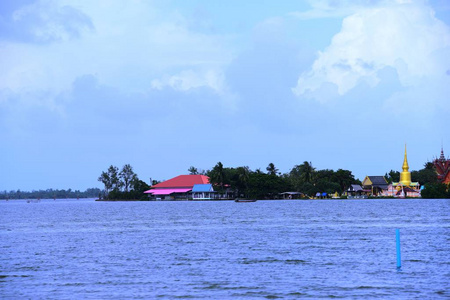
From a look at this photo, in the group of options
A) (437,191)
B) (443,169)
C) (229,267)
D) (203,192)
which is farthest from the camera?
(203,192)

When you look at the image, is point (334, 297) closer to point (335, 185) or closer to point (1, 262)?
point (1, 262)

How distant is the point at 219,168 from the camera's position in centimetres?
18362

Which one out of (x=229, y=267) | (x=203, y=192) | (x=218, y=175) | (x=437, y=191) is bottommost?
(x=229, y=267)

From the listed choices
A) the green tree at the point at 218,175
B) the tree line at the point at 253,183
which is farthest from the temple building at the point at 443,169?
the green tree at the point at 218,175

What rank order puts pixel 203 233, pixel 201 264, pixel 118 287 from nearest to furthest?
pixel 118 287
pixel 201 264
pixel 203 233

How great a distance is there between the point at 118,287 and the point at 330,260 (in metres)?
12.9

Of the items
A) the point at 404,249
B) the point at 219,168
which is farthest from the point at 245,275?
the point at 219,168

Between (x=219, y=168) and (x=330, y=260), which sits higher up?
(x=219, y=168)

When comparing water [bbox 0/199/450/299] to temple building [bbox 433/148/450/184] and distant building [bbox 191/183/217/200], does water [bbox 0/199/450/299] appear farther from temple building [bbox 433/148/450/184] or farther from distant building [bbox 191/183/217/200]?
distant building [bbox 191/183/217/200]

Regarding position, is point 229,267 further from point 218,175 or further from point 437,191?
Answer: point 218,175

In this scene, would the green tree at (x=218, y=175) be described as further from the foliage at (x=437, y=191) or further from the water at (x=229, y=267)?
the water at (x=229, y=267)

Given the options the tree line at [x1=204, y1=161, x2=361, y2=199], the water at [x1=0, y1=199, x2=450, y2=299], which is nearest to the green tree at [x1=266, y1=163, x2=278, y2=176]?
the tree line at [x1=204, y1=161, x2=361, y2=199]

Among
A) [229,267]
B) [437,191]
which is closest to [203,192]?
[437,191]

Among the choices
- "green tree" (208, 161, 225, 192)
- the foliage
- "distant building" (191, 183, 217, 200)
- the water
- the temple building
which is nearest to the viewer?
the water
